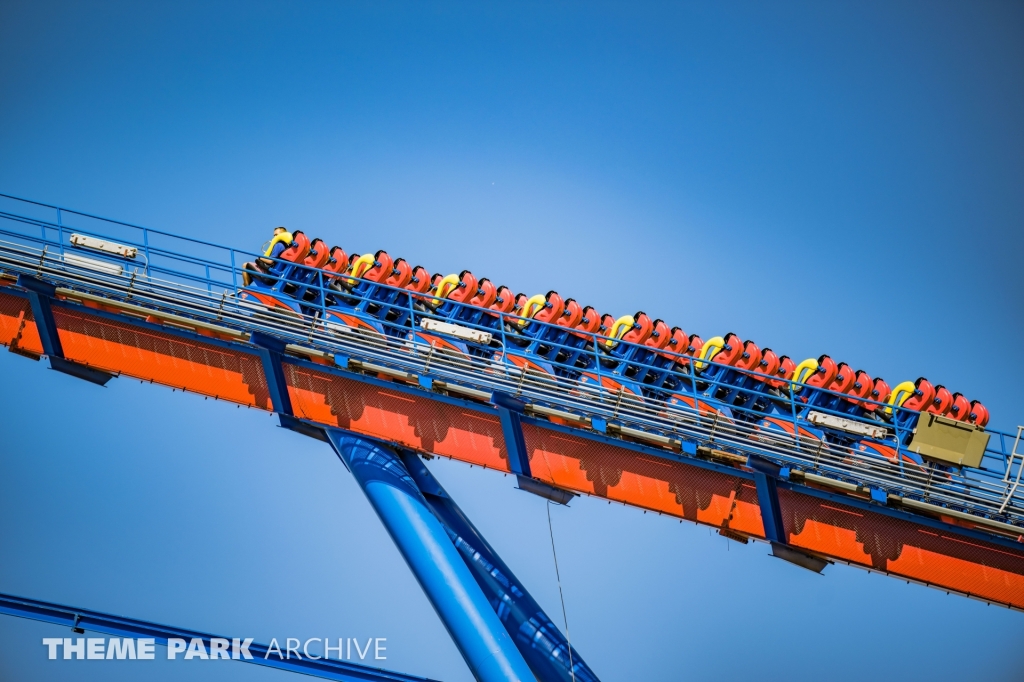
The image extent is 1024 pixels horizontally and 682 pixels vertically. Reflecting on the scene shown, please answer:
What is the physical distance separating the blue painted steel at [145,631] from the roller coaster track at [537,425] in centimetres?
277

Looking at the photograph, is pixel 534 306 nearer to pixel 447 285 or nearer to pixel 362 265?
pixel 447 285

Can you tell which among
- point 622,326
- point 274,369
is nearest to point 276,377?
point 274,369

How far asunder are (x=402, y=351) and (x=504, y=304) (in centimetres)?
401

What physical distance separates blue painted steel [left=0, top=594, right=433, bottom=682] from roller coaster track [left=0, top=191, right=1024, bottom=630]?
277 cm

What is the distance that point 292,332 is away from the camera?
45.8 ft

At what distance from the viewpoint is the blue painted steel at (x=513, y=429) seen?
13734 mm

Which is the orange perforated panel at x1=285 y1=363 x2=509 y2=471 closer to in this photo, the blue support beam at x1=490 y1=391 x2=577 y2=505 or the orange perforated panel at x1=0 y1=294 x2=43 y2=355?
the blue support beam at x1=490 y1=391 x2=577 y2=505

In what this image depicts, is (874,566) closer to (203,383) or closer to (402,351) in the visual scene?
(402,351)

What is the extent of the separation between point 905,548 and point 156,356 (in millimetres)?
9253

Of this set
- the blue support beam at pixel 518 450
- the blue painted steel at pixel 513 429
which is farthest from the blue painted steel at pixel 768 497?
the blue painted steel at pixel 513 429

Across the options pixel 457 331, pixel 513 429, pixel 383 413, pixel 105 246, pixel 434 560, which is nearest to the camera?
pixel 434 560

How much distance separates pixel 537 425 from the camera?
14.0 meters

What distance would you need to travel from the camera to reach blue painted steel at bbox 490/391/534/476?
1373cm

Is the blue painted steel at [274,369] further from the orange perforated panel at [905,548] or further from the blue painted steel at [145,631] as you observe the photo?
the orange perforated panel at [905,548]
